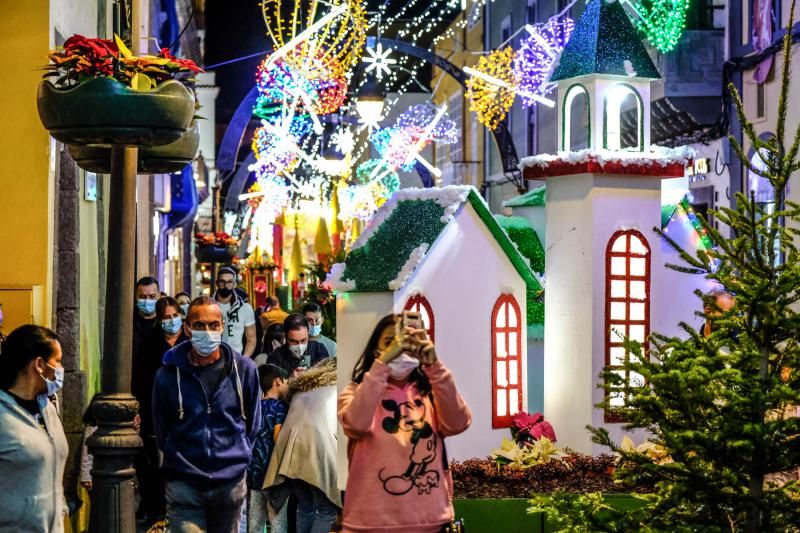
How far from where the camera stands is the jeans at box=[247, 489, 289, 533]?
1043 cm

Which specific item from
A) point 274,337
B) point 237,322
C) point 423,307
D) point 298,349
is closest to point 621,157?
point 423,307

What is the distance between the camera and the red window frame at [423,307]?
10.4 metres

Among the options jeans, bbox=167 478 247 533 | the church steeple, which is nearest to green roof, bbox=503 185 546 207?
the church steeple

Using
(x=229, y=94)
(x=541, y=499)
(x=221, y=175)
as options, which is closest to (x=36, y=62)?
(x=541, y=499)

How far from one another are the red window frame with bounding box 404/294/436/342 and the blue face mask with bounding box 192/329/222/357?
7.86ft

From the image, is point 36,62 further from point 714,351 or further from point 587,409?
point 714,351

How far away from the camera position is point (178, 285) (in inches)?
1451

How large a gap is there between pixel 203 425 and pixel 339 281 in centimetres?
251

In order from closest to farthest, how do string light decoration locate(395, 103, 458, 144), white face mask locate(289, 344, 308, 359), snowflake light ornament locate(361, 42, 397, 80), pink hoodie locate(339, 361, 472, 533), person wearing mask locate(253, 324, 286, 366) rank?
1. pink hoodie locate(339, 361, 472, 533)
2. white face mask locate(289, 344, 308, 359)
3. person wearing mask locate(253, 324, 286, 366)
4. snowflake light ornament locate(361, 42, 397, 80)
5. string light decoration locate(395, 103, 458, 144)

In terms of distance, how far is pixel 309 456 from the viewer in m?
10.1

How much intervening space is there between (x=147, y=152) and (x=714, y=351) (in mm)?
4302

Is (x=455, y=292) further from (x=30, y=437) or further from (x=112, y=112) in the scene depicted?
(x=30, y=437)

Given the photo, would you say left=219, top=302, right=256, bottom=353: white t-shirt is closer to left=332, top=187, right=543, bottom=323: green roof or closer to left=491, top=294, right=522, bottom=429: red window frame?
left=332, top=187, right=543, bottom=323: green roof

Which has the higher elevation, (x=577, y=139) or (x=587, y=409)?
(x=577, y=139)
